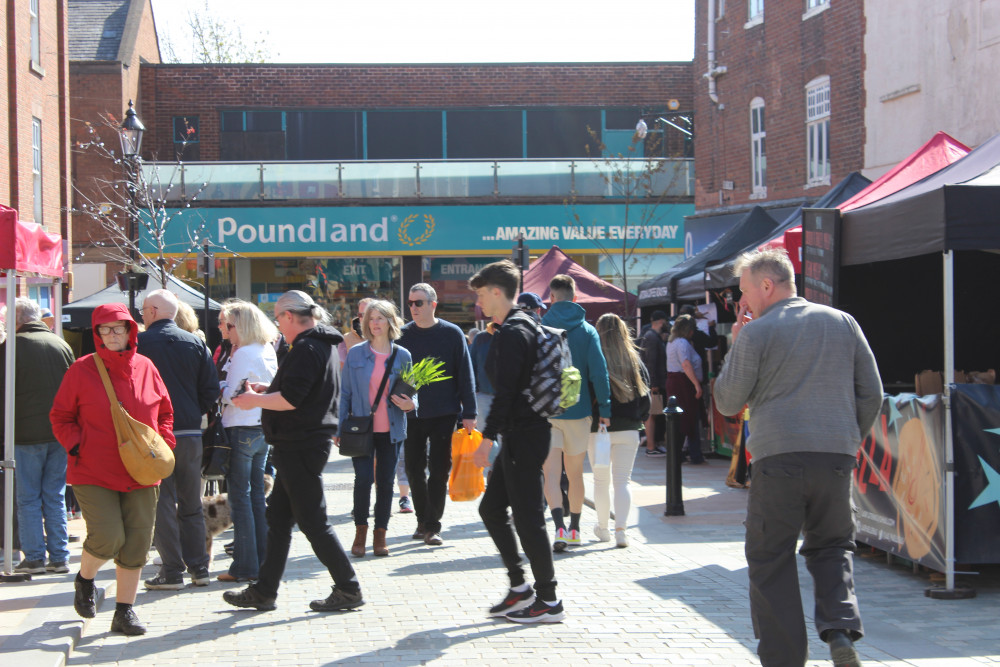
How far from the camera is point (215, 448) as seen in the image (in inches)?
290

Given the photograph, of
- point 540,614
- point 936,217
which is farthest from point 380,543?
point 936,217

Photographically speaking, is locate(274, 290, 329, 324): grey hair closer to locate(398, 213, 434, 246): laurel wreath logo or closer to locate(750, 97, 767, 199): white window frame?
locate(750, 97, 767, 199): white window frame

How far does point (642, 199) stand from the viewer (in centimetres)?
2842

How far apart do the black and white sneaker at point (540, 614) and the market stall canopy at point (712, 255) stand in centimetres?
937

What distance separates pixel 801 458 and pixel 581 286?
1257 cm

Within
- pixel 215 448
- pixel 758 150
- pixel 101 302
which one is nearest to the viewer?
pixel 215 448

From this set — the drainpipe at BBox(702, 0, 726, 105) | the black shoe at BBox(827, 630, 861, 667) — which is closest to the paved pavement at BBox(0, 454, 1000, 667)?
the black shoe at BBox(827, 630, 861, 667)

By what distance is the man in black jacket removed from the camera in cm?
690

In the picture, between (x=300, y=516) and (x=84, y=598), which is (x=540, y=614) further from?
(x=84, y=598)

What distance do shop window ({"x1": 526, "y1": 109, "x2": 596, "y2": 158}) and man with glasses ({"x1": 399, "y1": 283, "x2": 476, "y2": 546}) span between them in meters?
23.3

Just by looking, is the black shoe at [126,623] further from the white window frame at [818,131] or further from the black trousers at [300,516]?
the white window frame at [818,131]

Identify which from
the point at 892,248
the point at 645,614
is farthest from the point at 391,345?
the point at 892,248

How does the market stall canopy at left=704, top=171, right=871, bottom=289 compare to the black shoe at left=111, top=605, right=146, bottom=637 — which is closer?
the black shoe at left=111, top=605, right=146, bottom=637

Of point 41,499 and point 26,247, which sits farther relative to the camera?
point 41,499
